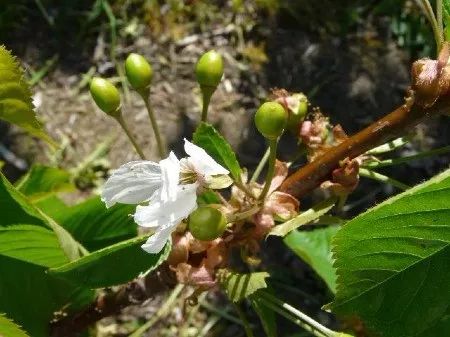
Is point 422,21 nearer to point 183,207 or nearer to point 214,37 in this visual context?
point 214,37

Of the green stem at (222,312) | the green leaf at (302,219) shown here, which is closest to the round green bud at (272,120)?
the green leaf at (302,219)

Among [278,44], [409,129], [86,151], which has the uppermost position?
[409,129]

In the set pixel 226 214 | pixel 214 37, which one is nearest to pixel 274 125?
pixel 226 214

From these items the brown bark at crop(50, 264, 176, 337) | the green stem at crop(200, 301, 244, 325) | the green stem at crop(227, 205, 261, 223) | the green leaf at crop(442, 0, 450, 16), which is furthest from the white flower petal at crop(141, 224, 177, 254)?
the green stem at crop(200, 301, 244, 325)

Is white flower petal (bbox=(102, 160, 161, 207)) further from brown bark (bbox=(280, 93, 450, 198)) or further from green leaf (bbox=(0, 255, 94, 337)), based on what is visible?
green leaf (bbox=(0, 255, 94, 337))

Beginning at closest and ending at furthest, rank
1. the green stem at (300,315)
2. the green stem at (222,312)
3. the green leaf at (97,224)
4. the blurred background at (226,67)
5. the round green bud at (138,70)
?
the green stem at (300,315) → the round green bud at (138,70) → the green leaf at (97,224) → the green stem at (222,312) → the blurred background at (226,67)

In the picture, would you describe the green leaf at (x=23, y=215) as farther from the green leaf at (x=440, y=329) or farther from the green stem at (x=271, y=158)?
the green leaf at (x=440, y=329)
